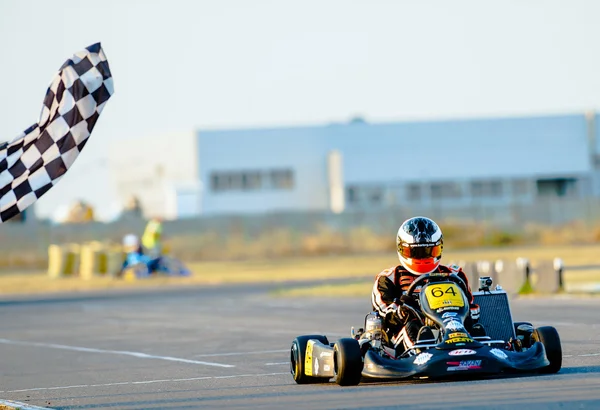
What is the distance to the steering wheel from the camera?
404 inches

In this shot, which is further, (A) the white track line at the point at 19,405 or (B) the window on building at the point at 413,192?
(B) the window on building at the point at 413,192

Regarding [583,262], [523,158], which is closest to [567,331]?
[583,262]

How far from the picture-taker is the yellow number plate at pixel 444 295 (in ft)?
32.5

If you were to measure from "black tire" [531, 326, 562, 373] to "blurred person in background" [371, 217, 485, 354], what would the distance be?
0.52 meters

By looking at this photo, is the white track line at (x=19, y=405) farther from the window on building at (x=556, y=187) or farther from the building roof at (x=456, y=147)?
the window on building at (x=556, y=187)

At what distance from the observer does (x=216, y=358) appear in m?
13.7

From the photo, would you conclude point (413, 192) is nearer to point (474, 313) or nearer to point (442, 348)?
point (474, 313)

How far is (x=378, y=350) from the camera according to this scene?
10195 millimetres

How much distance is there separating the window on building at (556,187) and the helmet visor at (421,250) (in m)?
51.6

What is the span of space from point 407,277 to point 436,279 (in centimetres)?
40

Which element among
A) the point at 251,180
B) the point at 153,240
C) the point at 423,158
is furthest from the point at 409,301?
the point at 251,180

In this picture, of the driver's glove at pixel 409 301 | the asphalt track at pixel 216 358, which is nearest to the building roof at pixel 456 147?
the asphalt track at pixel 216 358

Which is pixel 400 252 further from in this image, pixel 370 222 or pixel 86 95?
pixel 370 222

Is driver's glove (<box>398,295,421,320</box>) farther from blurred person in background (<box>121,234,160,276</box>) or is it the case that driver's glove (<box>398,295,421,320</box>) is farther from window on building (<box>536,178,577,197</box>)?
window on building (<box>536,178,577,197</box>)
